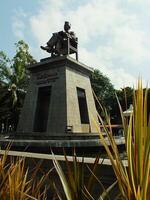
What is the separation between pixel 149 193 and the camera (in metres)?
1.14

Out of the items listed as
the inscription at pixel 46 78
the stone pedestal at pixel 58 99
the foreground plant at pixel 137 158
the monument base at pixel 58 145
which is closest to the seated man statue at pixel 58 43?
the stone pedestal at pixel 58 99

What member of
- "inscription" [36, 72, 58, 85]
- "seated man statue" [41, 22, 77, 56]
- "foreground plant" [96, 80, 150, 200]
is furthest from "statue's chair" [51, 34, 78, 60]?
"foreground plant" [96, 80, 150, 200]

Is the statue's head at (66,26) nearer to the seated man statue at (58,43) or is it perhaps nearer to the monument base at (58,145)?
the seated man statue at (58,43)

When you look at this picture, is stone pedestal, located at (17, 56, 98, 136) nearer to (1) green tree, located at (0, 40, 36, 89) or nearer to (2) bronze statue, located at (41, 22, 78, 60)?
(2) bronze statue, located at (41, 22, 78, 60)

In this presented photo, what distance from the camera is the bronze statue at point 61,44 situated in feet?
51.8

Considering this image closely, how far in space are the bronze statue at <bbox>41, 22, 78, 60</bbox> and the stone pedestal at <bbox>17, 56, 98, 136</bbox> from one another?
29.5 inches

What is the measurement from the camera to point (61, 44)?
16.0m

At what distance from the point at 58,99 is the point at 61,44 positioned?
3395 millimetres

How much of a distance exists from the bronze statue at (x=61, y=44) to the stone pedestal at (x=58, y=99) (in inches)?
29.5

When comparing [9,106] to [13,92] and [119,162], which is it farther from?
[119,162]

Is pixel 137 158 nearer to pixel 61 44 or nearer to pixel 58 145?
pixel 58 145

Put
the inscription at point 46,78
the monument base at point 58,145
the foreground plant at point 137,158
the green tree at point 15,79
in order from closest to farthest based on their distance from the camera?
the foreground plant at point 137,158, the monument base at point 58,145, the inscription at point 46,78, the green tree at point 15,79

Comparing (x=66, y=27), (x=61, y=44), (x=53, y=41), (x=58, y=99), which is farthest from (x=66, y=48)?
(x=58, y=99)

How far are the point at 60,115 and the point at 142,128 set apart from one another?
12.8 meters
